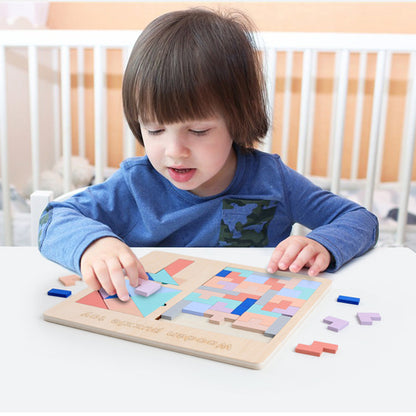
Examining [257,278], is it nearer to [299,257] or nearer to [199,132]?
[299,257]

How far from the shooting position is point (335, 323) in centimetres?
48

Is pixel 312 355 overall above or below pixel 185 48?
below

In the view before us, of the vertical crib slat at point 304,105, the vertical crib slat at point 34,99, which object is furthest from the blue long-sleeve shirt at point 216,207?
the vertical crib slat at point 34,99

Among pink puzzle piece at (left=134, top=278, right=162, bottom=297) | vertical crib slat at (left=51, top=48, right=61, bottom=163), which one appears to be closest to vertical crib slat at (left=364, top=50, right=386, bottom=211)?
pink puzzle piece at (left=134, top=278, right=162, bottom=297)

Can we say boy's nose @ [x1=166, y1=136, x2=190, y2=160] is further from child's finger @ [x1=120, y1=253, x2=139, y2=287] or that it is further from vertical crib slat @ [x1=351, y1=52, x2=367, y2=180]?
vertical crib slat @ [x1=351, y1=52, x2=367, y2=180]

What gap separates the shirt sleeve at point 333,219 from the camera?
27.1 inches

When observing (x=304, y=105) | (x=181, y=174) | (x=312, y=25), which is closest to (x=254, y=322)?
(x=181, y=174)

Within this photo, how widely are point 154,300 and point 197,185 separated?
Answer: 318 millimetres

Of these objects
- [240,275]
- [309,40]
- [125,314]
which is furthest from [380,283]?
[309,40]

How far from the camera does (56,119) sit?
2.48 m

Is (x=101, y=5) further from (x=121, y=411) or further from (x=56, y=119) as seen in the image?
(x=121, y=411)

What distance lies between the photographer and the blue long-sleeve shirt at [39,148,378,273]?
0.87m

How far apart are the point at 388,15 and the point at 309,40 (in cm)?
107

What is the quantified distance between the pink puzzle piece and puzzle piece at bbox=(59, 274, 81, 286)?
80mm
